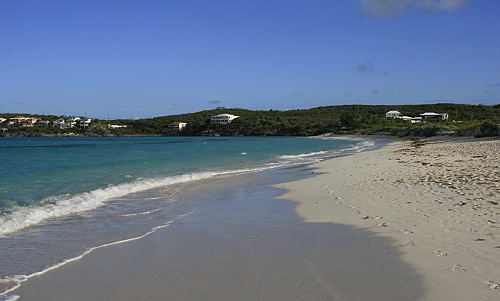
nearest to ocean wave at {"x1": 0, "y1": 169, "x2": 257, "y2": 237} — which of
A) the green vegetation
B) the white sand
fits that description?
the white sand

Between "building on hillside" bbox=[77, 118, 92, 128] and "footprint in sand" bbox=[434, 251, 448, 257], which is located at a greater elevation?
"building on hillside" bbox=[77, 118, 92, 128]

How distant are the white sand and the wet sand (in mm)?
352

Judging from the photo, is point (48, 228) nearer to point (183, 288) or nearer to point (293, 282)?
point (183, 288)

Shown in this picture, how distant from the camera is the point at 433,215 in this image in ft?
25.3

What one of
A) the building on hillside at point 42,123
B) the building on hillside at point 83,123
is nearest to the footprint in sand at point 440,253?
the building on hillside at point 83,123

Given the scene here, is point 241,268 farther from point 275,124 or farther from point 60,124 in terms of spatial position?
point 60,124

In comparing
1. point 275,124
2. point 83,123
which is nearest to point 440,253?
point 275,124

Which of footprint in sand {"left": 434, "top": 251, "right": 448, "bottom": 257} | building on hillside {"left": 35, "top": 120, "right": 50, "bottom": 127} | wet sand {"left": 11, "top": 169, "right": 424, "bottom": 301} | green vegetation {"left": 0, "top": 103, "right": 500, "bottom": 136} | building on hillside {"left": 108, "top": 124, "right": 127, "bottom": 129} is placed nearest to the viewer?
wet sand {"left": 11, "top": 169, "right": 424, "bottom": 301}

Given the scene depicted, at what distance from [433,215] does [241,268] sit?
13.7ft

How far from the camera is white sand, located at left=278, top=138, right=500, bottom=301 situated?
15.1ft

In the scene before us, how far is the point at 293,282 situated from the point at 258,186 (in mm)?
9665

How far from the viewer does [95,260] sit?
5.82 metres

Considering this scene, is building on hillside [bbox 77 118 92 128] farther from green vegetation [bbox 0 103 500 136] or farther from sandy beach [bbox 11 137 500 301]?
sandy beach [bbox 11 137 500 301]

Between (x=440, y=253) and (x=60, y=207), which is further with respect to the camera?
(x=60, y=207)
